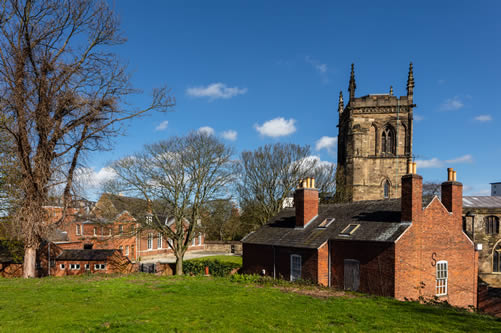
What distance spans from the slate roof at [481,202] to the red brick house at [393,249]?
76.1 feet

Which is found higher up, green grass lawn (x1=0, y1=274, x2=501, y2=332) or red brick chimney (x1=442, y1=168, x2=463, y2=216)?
red brick chimney (x1=442, y1=168, x2=463, y2=216)

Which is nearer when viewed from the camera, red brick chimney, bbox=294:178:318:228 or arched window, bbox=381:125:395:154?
red brick chimney, bbox=294:178:318:228

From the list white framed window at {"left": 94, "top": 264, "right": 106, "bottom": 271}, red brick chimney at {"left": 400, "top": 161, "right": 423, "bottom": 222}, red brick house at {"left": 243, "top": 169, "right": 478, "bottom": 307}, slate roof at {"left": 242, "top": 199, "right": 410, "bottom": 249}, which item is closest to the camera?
red brick house at {"left": 243, "top": 169, "right": 478, "bottom": 307}

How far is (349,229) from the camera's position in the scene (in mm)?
20281

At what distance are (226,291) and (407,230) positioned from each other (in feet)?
30.5

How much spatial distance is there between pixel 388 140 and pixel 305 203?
84.5 feet

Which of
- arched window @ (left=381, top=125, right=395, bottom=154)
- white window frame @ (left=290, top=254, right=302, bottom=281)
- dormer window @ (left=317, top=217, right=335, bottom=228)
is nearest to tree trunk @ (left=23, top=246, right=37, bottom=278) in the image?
white window frame @ (left=290, top=254, right=302, bottom=281)

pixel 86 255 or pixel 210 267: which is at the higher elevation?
pixel 86 255

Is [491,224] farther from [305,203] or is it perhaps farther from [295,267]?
[295,267]

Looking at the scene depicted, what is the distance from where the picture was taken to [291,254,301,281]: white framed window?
21561 mm

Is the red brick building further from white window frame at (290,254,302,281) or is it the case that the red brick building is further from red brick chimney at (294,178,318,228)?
white window frame at (290,254,302,281)

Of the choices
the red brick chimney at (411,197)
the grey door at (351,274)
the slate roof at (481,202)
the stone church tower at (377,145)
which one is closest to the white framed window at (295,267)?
the grey door at (351,274)

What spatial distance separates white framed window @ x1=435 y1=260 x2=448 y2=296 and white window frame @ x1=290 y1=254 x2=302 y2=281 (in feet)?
23.7

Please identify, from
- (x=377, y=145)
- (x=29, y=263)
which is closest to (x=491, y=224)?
(x=377, y=145)
